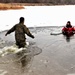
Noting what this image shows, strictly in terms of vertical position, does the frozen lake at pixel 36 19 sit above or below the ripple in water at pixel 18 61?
Result: below

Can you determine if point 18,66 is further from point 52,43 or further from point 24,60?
point 52,43

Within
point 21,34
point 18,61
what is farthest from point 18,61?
point 21,34

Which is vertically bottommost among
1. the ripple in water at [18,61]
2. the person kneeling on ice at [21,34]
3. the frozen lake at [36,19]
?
the frozen lake at [36,19]

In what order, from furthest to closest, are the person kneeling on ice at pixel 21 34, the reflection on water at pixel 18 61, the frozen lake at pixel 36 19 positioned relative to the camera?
the frozen lake at pixel 36 19, the person kneeling on ice at pixel 21 34, the reflection on water at pixel 18 61

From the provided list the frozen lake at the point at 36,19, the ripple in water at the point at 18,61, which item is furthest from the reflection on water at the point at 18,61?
the frozen lake at the point at 36,19

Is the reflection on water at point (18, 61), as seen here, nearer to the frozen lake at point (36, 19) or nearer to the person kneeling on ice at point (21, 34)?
the person kneeling on ice at point (21, 34)

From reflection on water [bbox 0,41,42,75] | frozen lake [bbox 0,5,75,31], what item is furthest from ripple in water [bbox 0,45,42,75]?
frozen lake [bbox 0,5,75,31]

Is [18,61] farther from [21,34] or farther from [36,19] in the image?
[36,19]

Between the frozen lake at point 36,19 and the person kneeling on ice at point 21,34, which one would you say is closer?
the person kneeling on ice at point 21,34

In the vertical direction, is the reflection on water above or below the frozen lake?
above

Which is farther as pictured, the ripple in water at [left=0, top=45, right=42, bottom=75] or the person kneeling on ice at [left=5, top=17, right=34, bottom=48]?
the person kneeling on ice at [left=5, top=17, right=34, bottom=48]

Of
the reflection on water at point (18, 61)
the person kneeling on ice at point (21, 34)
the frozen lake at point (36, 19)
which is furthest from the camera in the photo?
the frozen lake at point (36, 19)

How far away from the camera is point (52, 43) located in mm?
13273

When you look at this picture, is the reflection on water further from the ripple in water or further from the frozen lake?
the frozen lake
